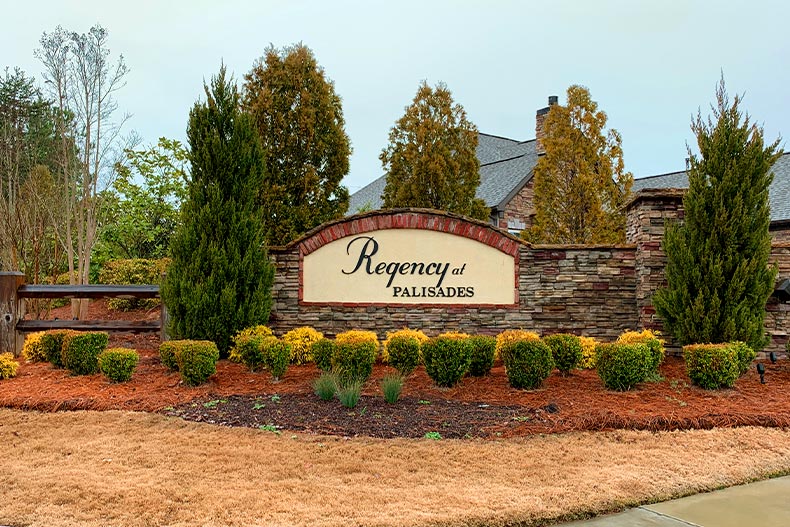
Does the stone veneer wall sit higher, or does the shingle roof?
the shingle roof

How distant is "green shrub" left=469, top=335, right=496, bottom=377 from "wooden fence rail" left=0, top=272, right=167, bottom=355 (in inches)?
181

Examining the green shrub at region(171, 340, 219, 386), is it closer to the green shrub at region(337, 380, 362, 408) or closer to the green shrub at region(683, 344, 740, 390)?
the green shrub at region(337, 380, 362, 408)

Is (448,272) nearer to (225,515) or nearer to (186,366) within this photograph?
(186,366)

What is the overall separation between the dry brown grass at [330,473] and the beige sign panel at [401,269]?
4112 mm

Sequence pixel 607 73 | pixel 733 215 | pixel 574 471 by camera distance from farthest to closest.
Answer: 1. pixel 607 73
2. pixel 733 215
3. pixel 574 471

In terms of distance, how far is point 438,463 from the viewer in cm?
467

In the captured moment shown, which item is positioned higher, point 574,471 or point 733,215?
point 733,215

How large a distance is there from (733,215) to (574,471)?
5.13m

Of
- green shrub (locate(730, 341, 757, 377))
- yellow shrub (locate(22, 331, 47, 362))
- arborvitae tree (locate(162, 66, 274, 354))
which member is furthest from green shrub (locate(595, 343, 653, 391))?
yellow shrub (locate(22, 331, 47, 362))

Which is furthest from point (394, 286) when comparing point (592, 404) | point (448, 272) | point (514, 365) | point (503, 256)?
point (592, 404)

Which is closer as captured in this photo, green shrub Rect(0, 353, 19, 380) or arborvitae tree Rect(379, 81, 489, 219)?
green shrub Rect(0, 353, 19, 380)

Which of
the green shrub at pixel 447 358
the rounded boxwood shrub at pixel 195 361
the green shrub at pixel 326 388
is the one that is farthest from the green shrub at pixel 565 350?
the rounded boxwood shrub at pixel 195 361

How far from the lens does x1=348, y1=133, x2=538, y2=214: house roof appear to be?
18750 mm

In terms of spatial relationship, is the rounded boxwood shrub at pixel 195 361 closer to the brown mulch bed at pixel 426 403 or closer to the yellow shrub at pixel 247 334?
the brown mulch bed at pixel 426 403
